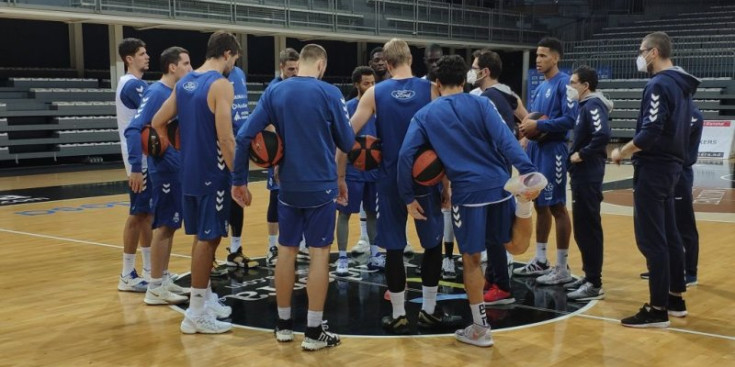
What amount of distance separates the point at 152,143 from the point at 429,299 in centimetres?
206

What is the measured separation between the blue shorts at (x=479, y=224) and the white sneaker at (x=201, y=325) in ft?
5.14

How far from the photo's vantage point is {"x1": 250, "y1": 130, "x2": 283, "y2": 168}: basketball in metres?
4.20

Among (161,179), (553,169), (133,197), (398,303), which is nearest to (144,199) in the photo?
(133,197)

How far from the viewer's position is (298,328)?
15.5 feet

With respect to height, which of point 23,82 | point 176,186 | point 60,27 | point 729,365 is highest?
point 60,27

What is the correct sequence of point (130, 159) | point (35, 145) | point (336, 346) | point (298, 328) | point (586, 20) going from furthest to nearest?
point (586, 20), point (35, 145), point (130, 159), point (298, 328), point (336, 346)

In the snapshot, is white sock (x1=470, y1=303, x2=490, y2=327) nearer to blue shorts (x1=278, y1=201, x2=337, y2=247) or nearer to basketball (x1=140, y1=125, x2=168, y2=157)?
blue shorts (x1=278, y1=201, x2=337, y2=247)

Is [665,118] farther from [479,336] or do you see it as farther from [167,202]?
[167,202]

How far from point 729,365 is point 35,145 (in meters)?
14.9

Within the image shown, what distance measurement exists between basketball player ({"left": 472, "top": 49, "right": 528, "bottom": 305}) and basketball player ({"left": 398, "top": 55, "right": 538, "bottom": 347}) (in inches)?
34.6

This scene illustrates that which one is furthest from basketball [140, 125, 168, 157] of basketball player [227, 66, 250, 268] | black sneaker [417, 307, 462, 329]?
black sneaker [417, 307, 462, 329]

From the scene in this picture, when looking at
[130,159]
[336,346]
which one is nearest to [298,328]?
[336,346]

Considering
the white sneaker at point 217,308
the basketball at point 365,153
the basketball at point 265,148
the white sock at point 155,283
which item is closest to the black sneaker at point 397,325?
the basketball at point 365,153

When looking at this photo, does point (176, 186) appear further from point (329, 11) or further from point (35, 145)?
point (329, 11)
